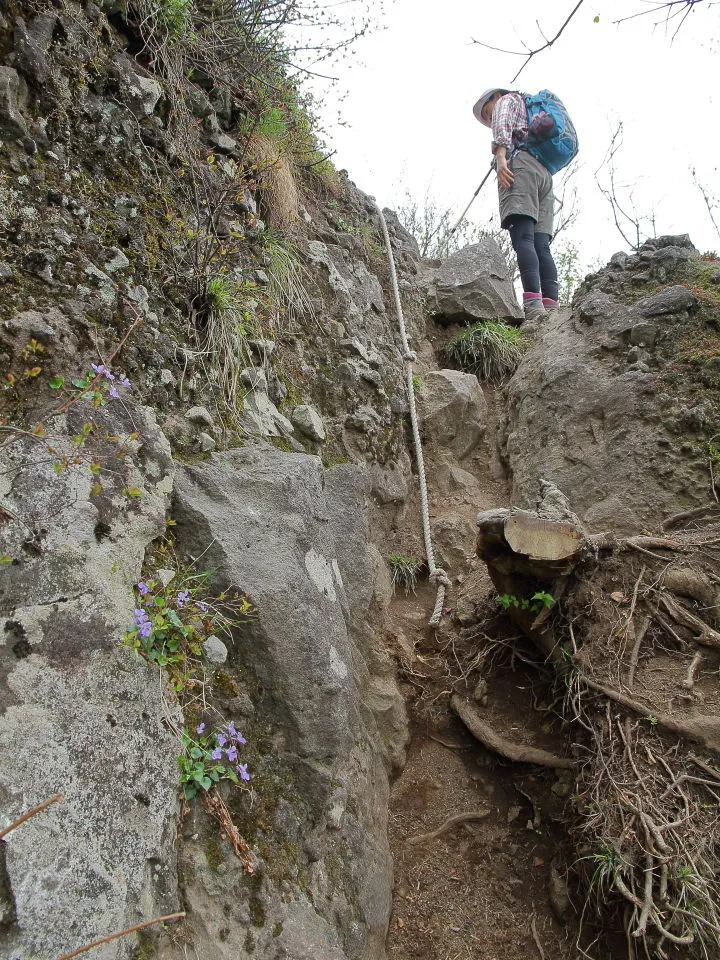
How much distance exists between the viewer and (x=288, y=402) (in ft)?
11.7

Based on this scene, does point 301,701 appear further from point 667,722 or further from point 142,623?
point 667,722

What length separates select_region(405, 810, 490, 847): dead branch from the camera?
2.99 m

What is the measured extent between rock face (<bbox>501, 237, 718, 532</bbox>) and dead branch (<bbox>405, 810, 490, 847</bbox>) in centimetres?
164

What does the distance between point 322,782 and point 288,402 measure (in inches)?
75.3

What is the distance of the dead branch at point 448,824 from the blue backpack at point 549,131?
5.11 metres

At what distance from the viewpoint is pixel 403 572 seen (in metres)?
3.95

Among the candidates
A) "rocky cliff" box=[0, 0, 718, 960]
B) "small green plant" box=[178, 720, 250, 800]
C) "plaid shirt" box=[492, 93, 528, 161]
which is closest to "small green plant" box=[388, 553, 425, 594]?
"rocky cliff" box=[0, 0, 718, 960]

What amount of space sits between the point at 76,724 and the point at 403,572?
92.6 inches

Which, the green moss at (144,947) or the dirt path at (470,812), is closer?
Result: the green moss at (144,947)

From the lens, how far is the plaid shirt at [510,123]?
553 cm

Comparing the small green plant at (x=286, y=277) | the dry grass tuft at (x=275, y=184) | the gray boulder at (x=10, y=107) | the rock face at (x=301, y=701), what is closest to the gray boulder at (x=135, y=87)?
the gray boulder at (x=10, y=107)

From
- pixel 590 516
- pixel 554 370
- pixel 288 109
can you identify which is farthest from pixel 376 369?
pixel 288 109

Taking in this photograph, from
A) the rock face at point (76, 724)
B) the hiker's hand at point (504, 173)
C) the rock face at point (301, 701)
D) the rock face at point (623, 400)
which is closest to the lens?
the rock face at point (76, 724)

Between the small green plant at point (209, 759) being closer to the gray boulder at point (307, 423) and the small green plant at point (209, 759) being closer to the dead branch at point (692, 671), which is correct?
the gray boulder at point (307, 423)
